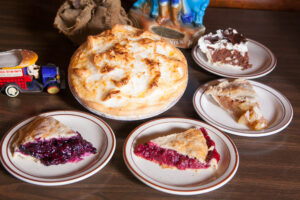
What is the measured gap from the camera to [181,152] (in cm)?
109

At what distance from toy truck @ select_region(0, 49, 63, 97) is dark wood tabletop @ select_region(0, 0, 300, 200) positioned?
0.04 meters

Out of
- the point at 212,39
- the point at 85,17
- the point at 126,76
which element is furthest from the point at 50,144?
the point at 212,39

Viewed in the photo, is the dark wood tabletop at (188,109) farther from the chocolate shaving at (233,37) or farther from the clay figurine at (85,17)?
the chocolate shaving at (233,37)

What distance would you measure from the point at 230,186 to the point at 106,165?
41 cm

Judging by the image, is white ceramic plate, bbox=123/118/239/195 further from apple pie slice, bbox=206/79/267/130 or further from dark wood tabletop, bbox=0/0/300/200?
apple pie slice, bbox=206/79/267/130

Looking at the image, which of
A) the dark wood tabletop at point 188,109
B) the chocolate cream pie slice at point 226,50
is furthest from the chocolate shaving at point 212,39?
the dark wood tabletop at point 188,109

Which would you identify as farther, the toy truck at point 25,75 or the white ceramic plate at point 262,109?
the toy truck at point 25,75

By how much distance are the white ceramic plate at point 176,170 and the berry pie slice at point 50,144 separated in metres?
0.16

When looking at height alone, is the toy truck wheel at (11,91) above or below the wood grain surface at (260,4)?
below

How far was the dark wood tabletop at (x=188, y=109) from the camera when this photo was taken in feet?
3.31

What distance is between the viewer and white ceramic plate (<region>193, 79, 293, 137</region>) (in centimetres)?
123

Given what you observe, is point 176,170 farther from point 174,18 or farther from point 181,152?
point 174,18

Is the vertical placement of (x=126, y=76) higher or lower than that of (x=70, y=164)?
higher

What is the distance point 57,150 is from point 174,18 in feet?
3.17
